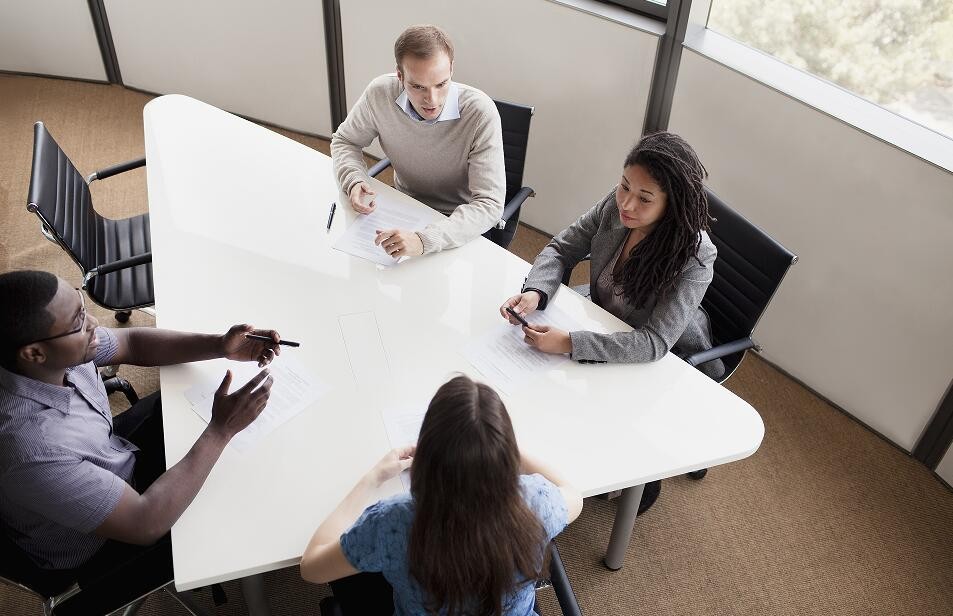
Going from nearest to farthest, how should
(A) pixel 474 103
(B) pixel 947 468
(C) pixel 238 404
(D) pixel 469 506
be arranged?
(D) pixel 469 506 < (C) pixel 238 404 < (A) pixel 474 103 < (B) pixel 947 468

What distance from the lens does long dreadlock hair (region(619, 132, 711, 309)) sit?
2068 mm

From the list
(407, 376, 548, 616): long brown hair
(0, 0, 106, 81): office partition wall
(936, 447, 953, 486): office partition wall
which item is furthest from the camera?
(0, 0, 106, 81): office partition wall

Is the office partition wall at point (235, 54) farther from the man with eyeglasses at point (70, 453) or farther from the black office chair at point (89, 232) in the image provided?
the man with eyeglasses at point (70, 453)

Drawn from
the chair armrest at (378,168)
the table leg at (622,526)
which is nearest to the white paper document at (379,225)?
the chair armrest at (378,168)

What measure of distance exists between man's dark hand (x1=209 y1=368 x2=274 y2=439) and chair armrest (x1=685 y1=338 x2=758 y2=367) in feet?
3.92

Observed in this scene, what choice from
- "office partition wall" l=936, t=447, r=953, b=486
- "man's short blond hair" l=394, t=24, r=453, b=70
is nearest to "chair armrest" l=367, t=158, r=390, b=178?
"man's short blond hair" l=394, t=24, r=453, b=70

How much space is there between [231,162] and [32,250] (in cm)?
146

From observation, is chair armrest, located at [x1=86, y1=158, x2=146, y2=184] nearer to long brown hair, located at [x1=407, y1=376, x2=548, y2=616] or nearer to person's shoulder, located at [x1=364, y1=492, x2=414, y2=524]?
person's shoulder, located at [x1=364, y1=492, x2=414, y2=524]

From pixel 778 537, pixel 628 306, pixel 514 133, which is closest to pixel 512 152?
pixel 514 133

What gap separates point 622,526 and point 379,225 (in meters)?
1.21

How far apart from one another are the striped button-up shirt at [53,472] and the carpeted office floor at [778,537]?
28.4 inches

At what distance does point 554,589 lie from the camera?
173 cm

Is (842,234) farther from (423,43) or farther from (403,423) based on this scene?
(403,423)

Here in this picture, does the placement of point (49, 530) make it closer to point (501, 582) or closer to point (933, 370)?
point (501, 582)
